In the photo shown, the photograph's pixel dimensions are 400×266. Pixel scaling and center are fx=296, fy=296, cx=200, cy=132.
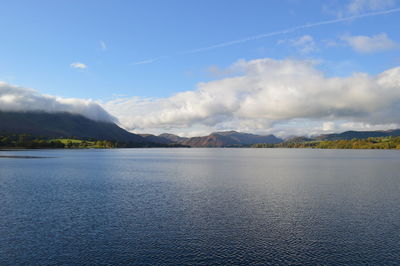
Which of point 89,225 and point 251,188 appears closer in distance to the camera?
point 89,225

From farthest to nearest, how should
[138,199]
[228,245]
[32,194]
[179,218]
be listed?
1. [32,194]
2. [138,199]
3. [179,218]
4. [228,245]

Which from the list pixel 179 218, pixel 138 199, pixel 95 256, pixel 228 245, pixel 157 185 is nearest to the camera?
pixel 95 256

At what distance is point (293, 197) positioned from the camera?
59.6 m

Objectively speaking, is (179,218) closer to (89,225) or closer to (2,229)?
(89,225)

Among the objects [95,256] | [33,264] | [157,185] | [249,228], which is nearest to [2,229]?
[33,264]

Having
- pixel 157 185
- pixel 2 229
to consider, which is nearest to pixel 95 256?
pixel 2 229

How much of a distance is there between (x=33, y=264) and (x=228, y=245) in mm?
19423

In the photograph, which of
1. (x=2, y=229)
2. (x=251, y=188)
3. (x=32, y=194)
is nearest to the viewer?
(x=2, y=229)

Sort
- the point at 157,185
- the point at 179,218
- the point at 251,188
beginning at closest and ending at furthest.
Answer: the point at 179,218 < the point at 251,188 < the point at 157,185

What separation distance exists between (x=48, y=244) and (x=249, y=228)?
24.0 meters

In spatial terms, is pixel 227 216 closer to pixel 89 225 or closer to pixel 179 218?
pixel 179 218

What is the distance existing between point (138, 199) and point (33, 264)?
2935 cm

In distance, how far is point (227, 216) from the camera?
44.5m

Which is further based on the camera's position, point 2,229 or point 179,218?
point 179,218
